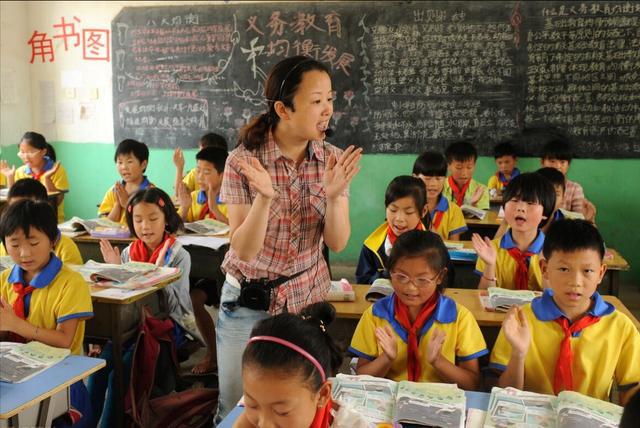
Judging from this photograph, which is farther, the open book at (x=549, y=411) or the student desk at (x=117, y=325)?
the student desk at (x=117, y=325)

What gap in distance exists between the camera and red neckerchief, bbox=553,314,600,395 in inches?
71.7

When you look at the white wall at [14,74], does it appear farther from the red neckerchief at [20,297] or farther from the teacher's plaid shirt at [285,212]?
the teacher's plaid shirt at [285,212]

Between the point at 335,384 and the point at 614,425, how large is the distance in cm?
67

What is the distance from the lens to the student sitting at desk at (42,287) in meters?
2.23

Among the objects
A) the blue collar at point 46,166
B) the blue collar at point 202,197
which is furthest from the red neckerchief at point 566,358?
the blue collar at point 46,166

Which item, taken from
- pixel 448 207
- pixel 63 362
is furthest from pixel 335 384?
pixel 448 207

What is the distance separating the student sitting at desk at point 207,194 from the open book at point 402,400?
269 centimetres

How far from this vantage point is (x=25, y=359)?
1.88m

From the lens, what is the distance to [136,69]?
5.73 metres

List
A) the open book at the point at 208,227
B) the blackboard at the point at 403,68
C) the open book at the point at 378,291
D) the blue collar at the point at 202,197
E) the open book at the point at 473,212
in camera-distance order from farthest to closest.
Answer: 1. the blackboard at the point at 403,68
2. the blue collar at the point at 202,197
3. the open book at the point at 473,212
4. the open book at the point at 208,227
5. the open book at the point at 378,291

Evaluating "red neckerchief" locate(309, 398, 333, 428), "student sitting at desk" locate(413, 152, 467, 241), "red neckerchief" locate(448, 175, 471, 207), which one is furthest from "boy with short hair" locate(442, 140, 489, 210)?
"red neckerchief" locate(309, 398, 333, 428)

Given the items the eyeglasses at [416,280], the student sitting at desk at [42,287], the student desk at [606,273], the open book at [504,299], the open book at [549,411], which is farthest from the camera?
the student desk at [606,273]

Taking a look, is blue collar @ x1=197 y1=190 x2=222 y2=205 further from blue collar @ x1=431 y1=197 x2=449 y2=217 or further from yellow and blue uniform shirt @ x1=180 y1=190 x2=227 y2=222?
blue collar @ x1=431 y1=197 x2=449 y2=217

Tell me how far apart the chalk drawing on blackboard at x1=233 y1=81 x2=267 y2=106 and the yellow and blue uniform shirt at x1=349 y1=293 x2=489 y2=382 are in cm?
386
